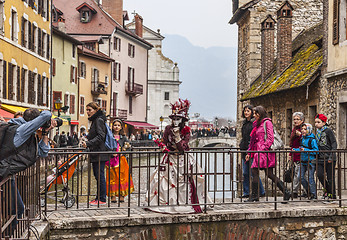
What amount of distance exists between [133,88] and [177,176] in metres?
57.9

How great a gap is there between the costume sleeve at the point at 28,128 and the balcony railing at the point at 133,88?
2293 inches

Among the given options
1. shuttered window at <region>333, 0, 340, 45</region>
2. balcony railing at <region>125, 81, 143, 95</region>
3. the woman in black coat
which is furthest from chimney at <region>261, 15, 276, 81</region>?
balcony railing at <region>125, 81, 143, 95</region>

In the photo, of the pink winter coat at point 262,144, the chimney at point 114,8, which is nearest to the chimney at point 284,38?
the pink winter coat at point 262,144

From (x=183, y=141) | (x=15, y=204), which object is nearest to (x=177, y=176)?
(x=183, y=141)

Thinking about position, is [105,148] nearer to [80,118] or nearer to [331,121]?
[331,121]

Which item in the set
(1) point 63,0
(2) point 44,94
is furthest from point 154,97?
(2) point 44,94

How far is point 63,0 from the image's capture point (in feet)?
207

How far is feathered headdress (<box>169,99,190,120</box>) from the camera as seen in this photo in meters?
9.65

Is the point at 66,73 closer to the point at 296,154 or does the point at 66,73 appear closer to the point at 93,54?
the point at 93,54

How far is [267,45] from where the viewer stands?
30.2 metres

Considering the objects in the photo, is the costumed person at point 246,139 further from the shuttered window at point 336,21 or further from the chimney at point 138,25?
the chimney at point 138,25

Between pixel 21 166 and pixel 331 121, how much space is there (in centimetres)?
1369

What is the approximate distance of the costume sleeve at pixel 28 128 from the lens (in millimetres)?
7281

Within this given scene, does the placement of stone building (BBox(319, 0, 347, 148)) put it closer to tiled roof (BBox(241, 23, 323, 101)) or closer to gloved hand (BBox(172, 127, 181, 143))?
tiled roof (BBox(241, 23, 323, 101))
